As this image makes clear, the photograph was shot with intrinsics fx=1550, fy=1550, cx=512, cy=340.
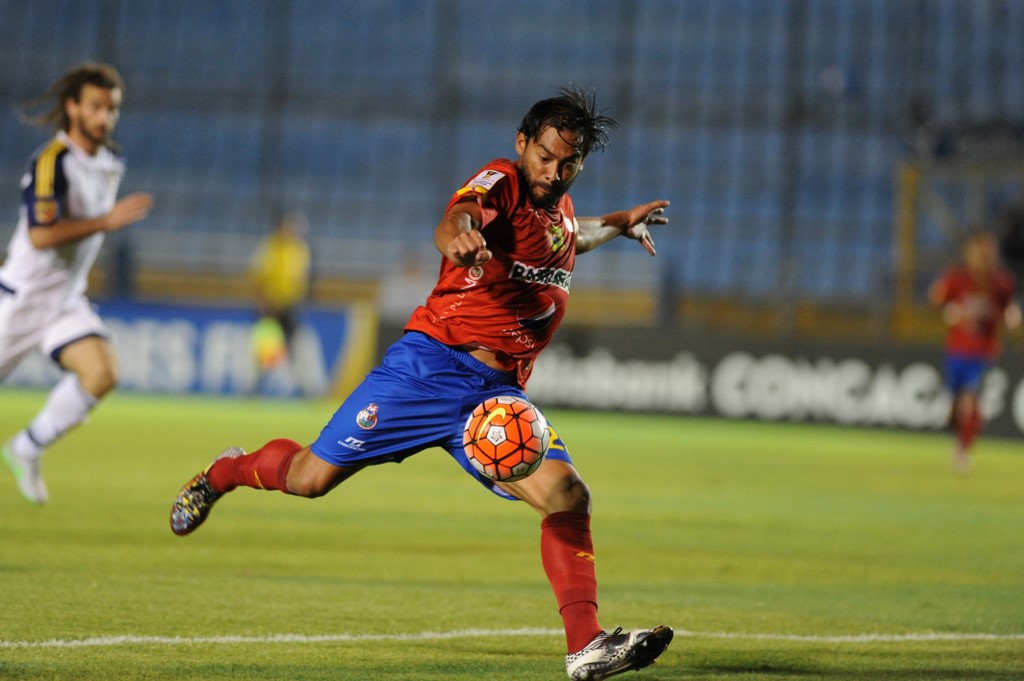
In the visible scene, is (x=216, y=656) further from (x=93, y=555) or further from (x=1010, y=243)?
(x=1010, y=243)

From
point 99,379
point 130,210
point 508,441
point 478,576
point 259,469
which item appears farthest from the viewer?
point 99,379

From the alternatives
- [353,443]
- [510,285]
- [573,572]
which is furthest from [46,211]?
[573,572]

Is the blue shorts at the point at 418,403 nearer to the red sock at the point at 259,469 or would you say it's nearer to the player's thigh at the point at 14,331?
the red sock at the point at 259,469

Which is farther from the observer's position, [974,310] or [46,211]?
[974,310]

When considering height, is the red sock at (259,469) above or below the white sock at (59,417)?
above

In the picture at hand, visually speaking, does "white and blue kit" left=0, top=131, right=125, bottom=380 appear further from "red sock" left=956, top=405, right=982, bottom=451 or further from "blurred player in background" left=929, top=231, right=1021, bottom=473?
"blurred player in background" left=929, top=231, right=1021, bottom=473

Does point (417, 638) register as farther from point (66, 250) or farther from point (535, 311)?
point (66, 250)

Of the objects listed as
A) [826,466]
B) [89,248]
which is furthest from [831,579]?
[826,466]

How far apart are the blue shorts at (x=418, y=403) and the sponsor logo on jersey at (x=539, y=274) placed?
34cm

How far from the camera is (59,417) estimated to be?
9.20 meters

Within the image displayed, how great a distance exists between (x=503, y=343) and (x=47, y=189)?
13.2ft

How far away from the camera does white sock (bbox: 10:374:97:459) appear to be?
917cm

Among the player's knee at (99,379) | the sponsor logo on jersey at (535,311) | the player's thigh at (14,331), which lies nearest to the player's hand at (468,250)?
the sponsor logo on jersey at (535,311)

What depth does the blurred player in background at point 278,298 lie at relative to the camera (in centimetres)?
2289
